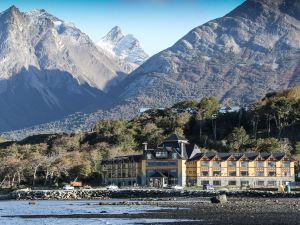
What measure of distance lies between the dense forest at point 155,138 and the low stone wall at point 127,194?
787 inches

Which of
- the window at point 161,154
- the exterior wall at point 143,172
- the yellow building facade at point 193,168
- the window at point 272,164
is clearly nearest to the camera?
the window at point 272,164

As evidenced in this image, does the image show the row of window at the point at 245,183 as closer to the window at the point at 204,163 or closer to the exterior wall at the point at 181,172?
the window at the point at 204,163

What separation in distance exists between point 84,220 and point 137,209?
12.5 m

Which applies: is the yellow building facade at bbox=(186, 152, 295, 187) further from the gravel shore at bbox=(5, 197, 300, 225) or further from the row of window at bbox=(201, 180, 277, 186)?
the gravel shore at bbox=(5, 197, 300, 225)

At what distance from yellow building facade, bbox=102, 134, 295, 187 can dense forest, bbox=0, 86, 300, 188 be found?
6.57 meters

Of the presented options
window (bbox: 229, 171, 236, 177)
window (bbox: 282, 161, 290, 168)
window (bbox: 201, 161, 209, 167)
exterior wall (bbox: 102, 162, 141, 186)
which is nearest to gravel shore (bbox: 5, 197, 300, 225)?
window (bbox: 282, 161, 290, 168)

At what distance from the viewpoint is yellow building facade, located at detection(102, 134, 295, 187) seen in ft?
398

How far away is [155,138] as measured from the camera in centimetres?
14900

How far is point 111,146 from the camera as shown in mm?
149625

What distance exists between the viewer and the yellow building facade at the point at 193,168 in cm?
12119

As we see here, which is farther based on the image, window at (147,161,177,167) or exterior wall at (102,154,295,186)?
window at (147,161,177,167)

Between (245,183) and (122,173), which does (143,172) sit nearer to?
(122,173)

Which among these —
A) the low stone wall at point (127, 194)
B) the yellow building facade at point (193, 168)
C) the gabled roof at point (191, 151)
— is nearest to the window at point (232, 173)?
the yellow building facade at point (193, 168)

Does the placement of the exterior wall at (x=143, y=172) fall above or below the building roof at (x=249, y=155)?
below
